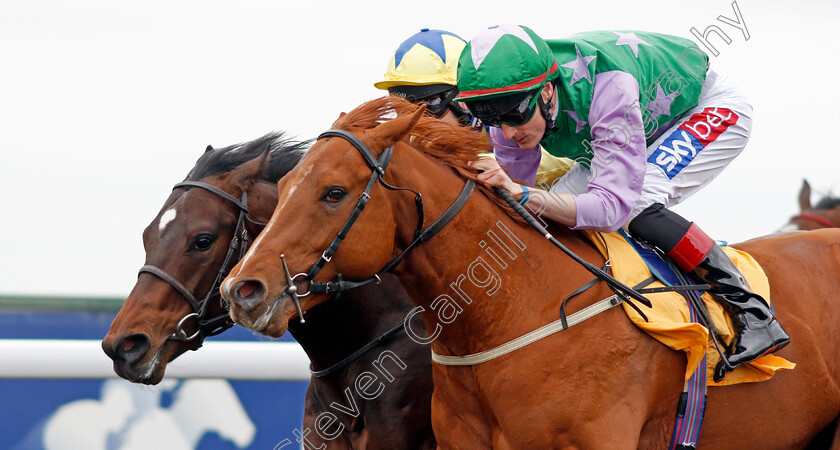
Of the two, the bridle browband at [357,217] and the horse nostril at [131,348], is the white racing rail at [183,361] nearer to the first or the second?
the horse nostril at [131,348]

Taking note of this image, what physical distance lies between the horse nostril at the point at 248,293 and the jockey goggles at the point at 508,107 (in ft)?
Answer: 2.66

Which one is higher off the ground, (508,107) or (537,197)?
(508,107)

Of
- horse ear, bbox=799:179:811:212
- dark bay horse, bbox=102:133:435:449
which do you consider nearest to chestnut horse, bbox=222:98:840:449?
dark bay horse, bbox=102:133:435:449

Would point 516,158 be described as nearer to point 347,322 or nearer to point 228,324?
point 347,322

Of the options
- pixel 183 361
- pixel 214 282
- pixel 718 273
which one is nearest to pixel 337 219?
pixel 214 282

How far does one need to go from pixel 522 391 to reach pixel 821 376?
107cm

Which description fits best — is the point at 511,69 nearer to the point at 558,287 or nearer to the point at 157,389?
the point at 558,287

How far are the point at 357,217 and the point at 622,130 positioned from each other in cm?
80

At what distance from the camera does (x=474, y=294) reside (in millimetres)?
2225

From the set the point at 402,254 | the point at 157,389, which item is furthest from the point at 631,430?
the point at 157,389

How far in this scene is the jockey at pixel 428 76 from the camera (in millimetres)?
3256

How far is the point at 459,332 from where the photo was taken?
7.41ft

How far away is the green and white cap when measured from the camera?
229 centimetres

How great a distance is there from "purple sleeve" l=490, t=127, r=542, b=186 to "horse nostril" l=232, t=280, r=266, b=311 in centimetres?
101
